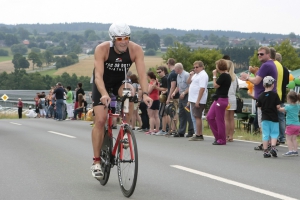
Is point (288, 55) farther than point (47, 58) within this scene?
No

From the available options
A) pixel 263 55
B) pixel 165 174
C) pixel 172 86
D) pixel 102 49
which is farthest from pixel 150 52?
pixel 102 49

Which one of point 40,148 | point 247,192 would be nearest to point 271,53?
point 40,148

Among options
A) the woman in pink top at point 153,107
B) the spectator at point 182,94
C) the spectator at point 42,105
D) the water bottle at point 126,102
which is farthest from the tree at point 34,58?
the water bottle at point 126,102

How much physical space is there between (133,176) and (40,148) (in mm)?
7175

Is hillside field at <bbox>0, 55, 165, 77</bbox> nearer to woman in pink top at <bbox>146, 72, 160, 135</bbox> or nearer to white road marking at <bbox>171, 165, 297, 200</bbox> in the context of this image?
woman in pink top at <bbox>146, 72, 160, 135</bbox>

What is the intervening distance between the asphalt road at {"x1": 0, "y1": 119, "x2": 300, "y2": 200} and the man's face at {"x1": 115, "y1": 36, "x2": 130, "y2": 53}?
5.45 ft

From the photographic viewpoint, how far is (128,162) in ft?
24.6

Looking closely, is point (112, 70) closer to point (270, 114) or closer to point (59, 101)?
point (270, 114)

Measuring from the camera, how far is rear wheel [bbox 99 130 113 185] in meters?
8.11

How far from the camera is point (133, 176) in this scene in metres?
7.29

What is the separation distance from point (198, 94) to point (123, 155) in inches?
325

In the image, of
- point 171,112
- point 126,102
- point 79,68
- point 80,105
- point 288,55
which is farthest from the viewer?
point 79,68

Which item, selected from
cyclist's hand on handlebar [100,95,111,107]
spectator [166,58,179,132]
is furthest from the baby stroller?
cyclist's hand on handlebar [100,95,111,107]

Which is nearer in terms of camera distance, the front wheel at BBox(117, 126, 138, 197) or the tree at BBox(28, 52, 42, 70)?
the front wheel at BBox(117, 126, 138, 197)
